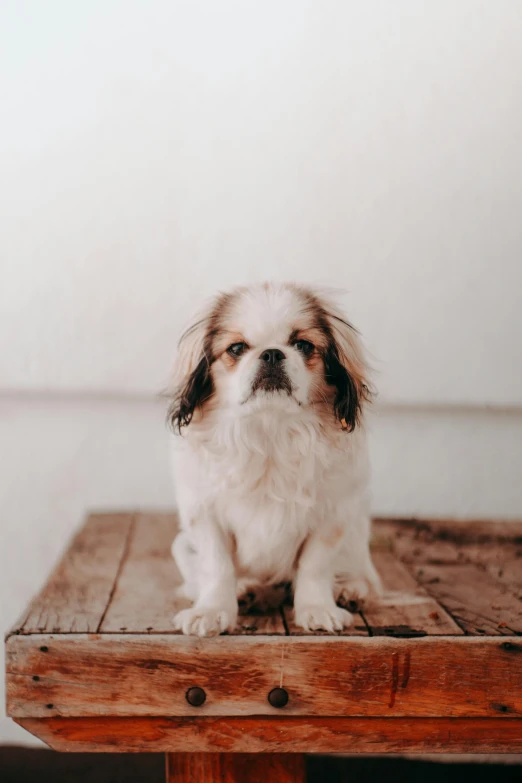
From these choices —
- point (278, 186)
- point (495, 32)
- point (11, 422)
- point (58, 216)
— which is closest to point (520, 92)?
point (495, 32)

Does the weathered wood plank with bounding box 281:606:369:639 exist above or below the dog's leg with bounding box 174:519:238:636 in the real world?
below

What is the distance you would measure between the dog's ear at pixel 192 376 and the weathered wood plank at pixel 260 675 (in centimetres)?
37

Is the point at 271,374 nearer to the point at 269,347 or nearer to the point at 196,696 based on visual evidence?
the point at 269,347

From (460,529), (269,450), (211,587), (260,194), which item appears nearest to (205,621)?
(211,587)

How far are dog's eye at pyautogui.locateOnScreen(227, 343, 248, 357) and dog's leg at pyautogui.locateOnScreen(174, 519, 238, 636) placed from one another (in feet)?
0.96

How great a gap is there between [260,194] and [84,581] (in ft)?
3.37

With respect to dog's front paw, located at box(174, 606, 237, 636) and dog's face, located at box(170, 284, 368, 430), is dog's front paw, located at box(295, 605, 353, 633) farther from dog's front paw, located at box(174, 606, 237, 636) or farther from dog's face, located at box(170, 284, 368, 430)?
dog's face, located at box(170, 284, 368, 430)

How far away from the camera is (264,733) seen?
1.28m

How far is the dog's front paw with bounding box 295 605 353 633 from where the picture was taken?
1.31 metres

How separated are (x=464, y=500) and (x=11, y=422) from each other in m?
1.23

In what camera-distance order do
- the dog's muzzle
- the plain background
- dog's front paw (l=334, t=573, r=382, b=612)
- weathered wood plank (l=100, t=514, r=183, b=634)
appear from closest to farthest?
the dog's muzzle < weathered wood plank (l=100, t=514, r=183, b=634) < dog's front paw (l=334, t=573, r=382, b=612) < the plain background

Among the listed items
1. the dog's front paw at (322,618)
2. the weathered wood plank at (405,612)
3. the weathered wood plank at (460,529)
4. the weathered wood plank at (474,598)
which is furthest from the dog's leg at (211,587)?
the weathered wood plank at (460,529)

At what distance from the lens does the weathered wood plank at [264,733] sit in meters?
1.27

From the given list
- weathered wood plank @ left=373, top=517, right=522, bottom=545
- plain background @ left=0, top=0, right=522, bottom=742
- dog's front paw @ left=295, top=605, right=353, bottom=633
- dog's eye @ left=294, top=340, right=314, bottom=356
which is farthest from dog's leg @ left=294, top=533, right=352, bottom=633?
plain background @ left=0, top=0, right=522, bottom=742
